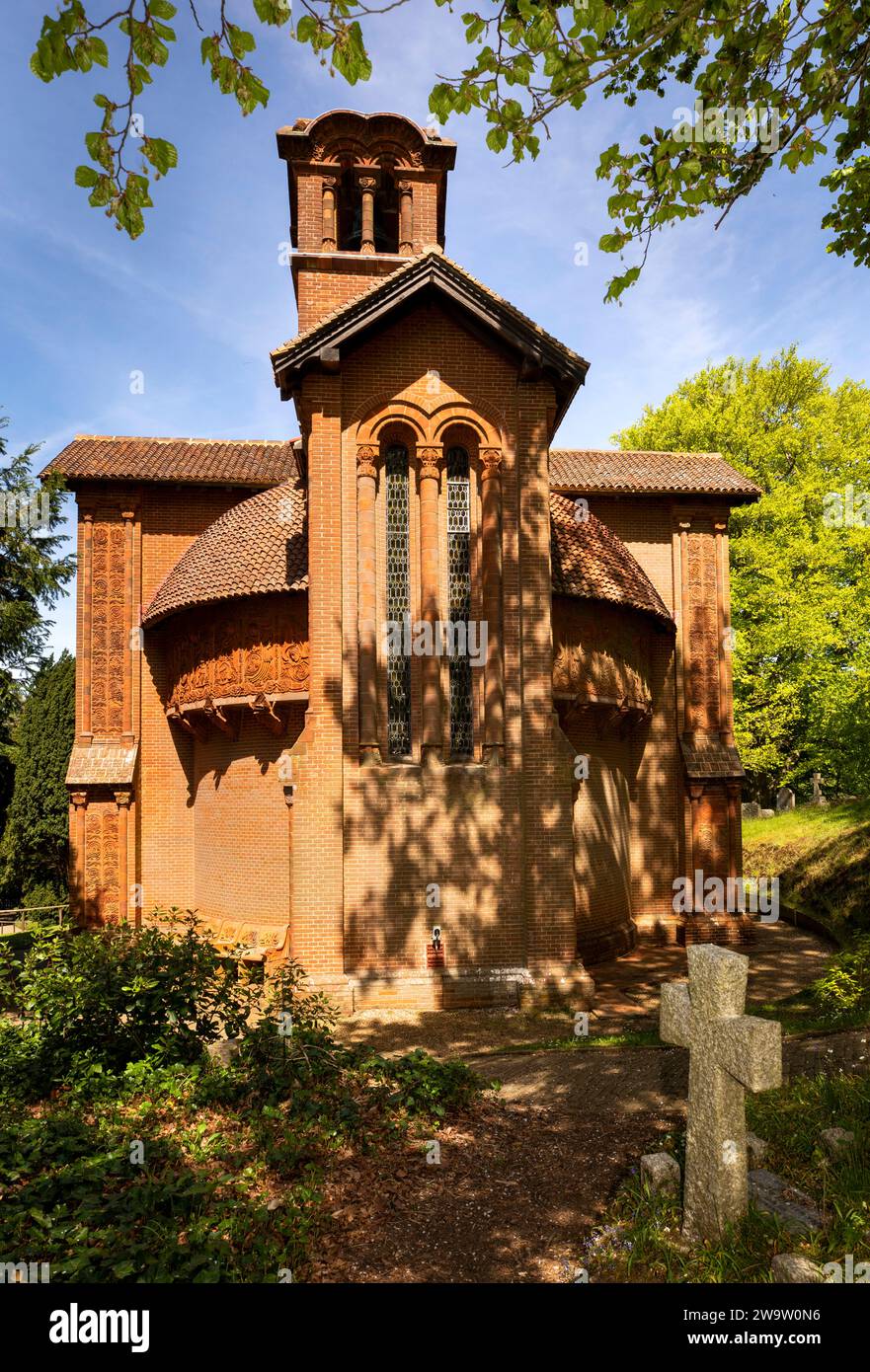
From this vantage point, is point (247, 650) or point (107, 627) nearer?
point (247, 650)

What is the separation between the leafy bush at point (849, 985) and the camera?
Answer: 360 inches

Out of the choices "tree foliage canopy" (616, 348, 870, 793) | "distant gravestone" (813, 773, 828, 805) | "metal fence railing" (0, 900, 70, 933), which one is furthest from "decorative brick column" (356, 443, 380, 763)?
"distant gravestone" (813, 773, 828, 805)

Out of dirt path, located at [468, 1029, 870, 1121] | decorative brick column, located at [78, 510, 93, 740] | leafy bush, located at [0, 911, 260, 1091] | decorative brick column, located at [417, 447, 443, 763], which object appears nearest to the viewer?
dirt path, located at [468, 1029, 870, 1121]

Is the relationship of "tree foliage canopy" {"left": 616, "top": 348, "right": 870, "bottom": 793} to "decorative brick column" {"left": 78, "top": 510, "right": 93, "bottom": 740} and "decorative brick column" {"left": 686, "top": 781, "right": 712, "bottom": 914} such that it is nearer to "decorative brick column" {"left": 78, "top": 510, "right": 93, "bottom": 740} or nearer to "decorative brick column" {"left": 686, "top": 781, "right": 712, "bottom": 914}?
"decorative brick column" {"left": 686, "top": 781, "right": 712, "bottom": 914}

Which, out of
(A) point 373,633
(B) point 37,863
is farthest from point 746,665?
(B) point 37,863

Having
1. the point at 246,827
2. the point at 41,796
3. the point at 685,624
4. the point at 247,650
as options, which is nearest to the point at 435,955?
the point at 246,827

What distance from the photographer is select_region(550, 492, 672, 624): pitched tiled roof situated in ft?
50.7

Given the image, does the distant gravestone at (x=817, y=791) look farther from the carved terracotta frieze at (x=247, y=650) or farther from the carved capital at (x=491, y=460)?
the carved terracotta frieze at (x=247, y=650)

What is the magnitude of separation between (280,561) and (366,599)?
3.09 m

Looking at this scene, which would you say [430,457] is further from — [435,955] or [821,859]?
[821,859]

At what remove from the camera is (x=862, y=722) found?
20.1 metres

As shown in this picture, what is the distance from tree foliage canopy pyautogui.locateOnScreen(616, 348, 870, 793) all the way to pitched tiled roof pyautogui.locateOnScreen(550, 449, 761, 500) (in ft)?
21.2

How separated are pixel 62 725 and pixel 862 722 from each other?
21.9 m

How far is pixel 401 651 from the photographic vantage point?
13094mm
